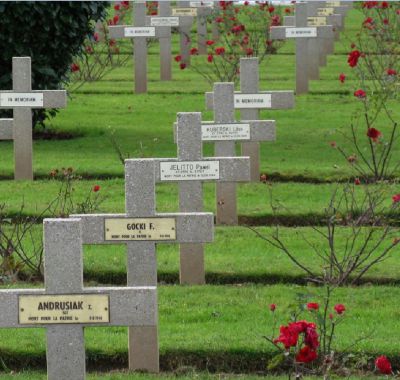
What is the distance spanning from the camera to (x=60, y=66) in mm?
19359

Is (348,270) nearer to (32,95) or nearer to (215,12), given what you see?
(32,95)

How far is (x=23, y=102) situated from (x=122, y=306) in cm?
827

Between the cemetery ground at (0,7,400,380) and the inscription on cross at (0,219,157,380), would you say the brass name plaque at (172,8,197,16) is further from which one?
the inscription on cross at (0,219,157,380)

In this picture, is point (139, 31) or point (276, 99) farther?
point (139, 31)

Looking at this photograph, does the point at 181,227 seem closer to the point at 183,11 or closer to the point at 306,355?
the point at 306,355

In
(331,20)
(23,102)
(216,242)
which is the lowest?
(216,242)

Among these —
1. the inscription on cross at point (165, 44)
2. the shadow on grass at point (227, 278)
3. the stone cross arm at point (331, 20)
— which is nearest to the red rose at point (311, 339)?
the shadow on grass at point (227, 278)

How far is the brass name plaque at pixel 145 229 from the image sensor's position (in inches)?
373

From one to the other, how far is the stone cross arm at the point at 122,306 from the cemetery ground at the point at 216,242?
1.09m

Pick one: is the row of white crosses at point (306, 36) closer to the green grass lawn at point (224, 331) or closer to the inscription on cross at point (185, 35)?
the inscription on cross at point (185, 35)

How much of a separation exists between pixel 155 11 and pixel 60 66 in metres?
12.6

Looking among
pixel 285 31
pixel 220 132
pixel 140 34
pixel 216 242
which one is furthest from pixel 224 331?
pixel 140 34

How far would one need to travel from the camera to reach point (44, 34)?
1872 centimetres

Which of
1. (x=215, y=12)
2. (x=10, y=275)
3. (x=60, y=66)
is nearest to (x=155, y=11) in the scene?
(x=215, y=12)
